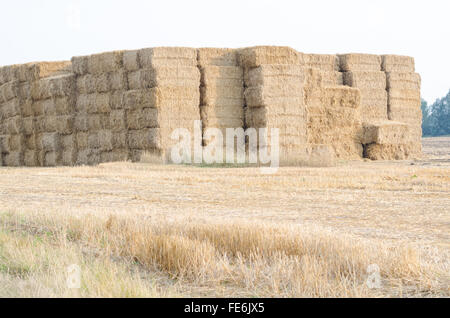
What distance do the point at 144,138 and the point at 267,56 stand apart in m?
5.51

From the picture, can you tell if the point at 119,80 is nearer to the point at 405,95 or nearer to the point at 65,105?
the point at 65,105

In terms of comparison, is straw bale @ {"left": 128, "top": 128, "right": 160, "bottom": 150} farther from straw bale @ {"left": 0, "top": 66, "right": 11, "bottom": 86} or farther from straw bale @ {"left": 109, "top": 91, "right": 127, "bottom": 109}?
straw bale @ {"left": 0, "top": 66, "right": 11, "bottom": 86}

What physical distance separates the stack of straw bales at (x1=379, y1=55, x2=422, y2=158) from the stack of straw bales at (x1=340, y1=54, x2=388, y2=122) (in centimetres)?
43

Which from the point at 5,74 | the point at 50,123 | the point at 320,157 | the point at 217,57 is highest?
the point at 5,74

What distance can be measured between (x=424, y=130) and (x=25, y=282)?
8442cm

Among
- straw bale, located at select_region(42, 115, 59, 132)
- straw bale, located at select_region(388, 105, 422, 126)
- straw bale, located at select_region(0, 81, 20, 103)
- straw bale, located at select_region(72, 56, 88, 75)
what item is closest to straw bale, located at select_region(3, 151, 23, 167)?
straw bale, located at select_region(42, 115, 59, 132)

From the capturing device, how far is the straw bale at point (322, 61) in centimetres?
2683

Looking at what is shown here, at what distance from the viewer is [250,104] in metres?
23.0

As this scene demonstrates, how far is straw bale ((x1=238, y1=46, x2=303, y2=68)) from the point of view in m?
22.6

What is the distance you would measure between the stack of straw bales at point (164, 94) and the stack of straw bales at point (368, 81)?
324 inches

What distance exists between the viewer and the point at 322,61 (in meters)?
27.2

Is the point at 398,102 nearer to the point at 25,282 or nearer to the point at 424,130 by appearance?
the point at 25,282

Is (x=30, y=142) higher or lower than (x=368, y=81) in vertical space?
lower

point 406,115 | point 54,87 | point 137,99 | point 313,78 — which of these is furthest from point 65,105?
point 406,115
